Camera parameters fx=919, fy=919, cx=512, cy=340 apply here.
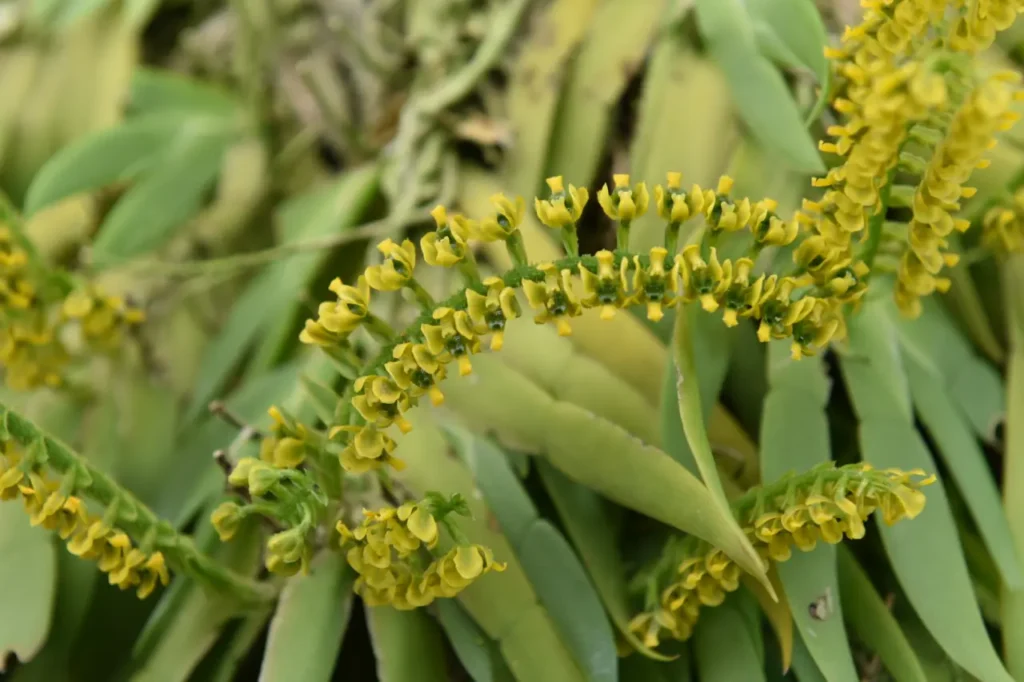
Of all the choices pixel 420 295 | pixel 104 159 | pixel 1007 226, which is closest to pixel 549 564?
pixel 420 295

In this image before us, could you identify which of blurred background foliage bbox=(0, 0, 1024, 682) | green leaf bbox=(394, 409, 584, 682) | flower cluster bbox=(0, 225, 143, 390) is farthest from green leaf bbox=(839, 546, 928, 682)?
flower cluster bbox=(0, 225, 143, 390)

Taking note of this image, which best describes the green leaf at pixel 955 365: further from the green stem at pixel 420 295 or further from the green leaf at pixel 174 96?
the green leaf at pixel 174 96

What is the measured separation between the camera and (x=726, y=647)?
33 cm

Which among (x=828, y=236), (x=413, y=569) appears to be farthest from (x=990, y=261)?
(x=413, y=569)

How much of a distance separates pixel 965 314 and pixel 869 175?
16cm

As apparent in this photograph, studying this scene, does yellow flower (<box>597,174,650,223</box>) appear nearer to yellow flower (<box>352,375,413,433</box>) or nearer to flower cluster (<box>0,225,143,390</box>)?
yellow flower (<box>352,375,413,433</box>)

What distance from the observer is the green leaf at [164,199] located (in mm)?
485

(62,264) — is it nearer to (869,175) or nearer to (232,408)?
(232,408)

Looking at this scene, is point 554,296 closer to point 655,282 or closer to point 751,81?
point 655,282

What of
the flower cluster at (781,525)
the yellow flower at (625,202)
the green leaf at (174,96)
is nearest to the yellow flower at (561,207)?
the yellow flower at (625,202)

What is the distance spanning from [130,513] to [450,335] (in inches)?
5.4

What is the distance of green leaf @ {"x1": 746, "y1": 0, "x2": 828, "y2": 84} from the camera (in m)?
0.37

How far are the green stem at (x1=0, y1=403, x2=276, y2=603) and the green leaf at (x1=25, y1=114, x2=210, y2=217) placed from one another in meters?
0.21

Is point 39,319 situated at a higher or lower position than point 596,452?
higher
